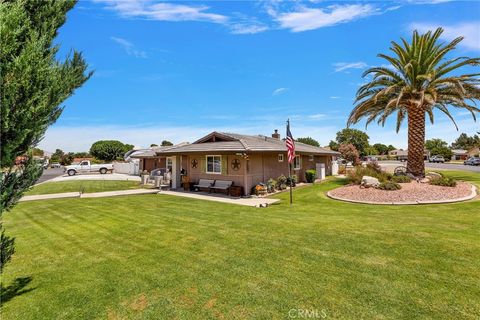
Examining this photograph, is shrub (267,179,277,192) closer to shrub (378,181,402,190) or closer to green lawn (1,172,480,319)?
shrub (378,181,402,190)

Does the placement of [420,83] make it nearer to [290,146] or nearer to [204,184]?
[290,146]

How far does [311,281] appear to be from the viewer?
16.5ft

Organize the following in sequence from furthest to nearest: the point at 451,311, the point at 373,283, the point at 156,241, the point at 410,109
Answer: the point at 410,109 < the point at 156,241 < the point at 373,283 < the point at 451,311

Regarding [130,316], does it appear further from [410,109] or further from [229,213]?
[410,109]

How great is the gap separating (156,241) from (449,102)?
2019cm

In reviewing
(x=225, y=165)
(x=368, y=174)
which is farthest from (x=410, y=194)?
(x=225, y=165)

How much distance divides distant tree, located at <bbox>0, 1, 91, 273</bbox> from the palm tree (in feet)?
54.8

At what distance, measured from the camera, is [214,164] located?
18.8 m

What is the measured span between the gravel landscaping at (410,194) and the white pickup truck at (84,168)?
3711cm

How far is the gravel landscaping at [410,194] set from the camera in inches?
510

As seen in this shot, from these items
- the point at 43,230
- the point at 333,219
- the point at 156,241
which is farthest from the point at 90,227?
the point at 333,219

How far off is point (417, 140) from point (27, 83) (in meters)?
19.9

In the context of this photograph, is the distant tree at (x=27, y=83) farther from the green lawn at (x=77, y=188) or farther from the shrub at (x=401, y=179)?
the green lawn at (x=77, y=188)

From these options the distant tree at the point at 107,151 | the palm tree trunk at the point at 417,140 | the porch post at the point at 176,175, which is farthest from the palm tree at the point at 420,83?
the distant tree at the point at 107,151
